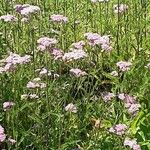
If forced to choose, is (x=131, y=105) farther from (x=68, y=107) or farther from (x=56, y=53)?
(x=56, y=53)

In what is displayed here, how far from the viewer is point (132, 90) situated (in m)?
3.31

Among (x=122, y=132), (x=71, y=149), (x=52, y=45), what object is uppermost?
(x=52, y=45)

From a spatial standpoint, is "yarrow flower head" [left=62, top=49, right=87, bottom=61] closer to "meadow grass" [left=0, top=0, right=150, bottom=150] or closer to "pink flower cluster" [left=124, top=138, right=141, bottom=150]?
"meadow grass" [left=0, top=0, right=150, bottom=150]

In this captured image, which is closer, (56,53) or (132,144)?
(132,144)

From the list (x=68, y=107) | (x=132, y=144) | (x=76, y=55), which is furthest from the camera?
(x=68, y=107)

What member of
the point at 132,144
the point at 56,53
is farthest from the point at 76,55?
the point at 132,144

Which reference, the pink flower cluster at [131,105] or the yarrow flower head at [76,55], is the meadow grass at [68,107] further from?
the yarrow flower head at [76,55]

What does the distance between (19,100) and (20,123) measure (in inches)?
7.4

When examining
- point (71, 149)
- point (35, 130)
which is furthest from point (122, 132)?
point (35, 130)

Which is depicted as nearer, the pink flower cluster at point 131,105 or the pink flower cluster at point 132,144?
the pink flower cluster at point 132,144

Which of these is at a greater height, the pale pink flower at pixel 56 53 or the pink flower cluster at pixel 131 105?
the pale pink flower at pixel 56 53

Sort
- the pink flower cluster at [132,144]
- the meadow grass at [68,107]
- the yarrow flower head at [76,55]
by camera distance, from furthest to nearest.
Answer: the meadow grass at [68,107], the yarrow flower head at [76,55], the pink flower cluster at [132,144]

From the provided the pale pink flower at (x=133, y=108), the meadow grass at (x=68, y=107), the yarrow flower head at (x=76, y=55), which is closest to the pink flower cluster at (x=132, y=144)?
the meadow grass at (x=68, y=107)

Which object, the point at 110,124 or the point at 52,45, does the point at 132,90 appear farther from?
the point at 52,45
